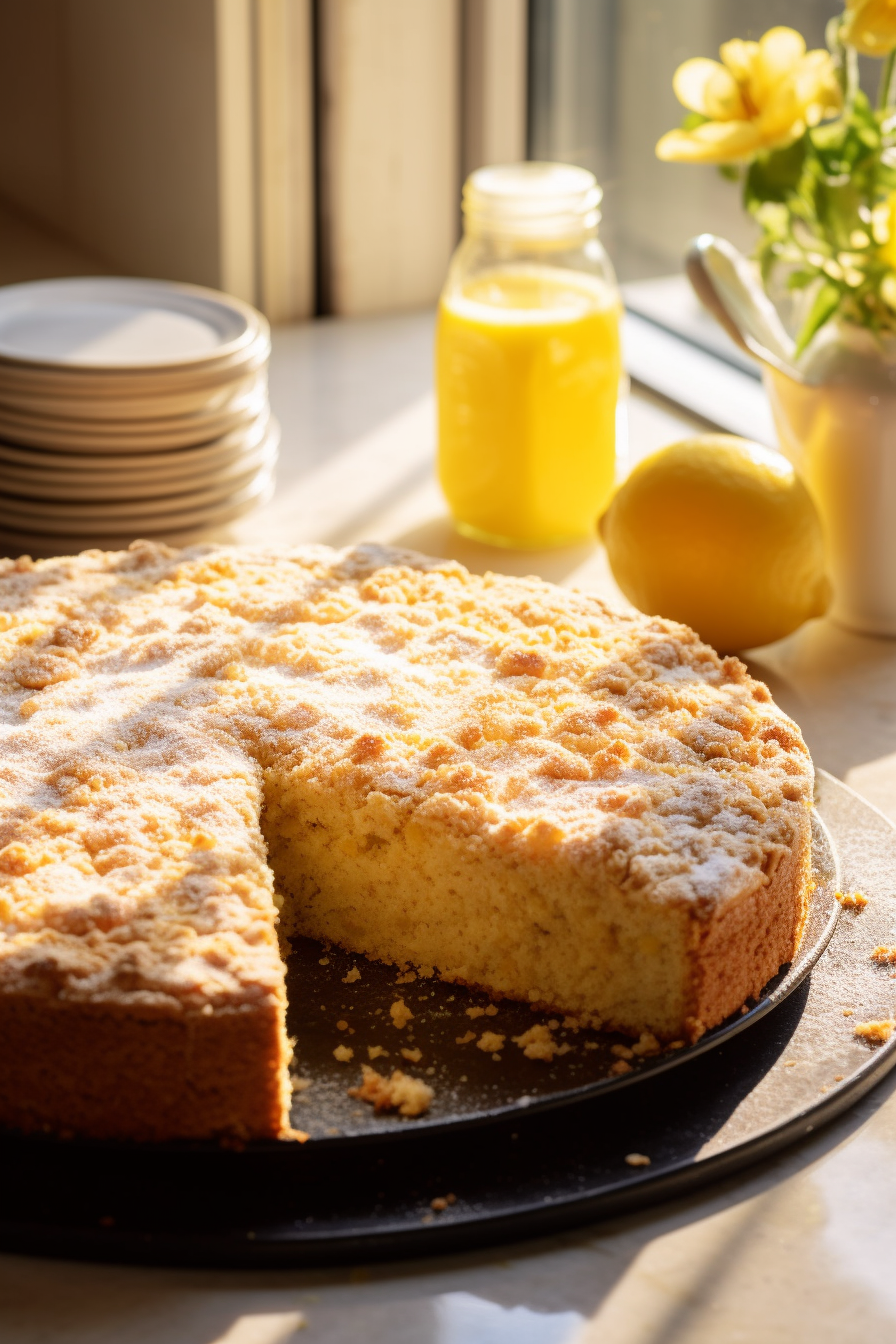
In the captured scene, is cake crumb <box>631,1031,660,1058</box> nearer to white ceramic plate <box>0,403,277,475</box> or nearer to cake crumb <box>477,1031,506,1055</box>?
cake crumb <box>477,1031,506,1055</box>

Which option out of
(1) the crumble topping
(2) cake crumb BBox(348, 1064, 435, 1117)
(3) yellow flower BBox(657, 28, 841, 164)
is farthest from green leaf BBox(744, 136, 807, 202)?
(2) cake crumb BBox(348, 1064, 435, 1117)

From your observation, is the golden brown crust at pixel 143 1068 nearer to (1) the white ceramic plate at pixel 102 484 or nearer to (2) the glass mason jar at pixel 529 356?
(1) the white ceramic plate at pixel 102 484

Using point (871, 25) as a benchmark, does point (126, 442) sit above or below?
below

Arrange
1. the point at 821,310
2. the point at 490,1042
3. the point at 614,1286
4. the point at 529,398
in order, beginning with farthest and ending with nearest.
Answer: the point at 529,398 < the point at 821,310 < the point at 490,1042 < the point at 614,1286

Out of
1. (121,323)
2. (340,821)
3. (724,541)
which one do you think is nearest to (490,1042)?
(340,821)

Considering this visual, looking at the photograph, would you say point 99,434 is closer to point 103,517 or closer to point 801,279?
point 103,517

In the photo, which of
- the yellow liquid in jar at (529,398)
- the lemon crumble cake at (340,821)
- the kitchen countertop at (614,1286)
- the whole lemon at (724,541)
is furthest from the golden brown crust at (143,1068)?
the yellow liquid in jar at (529,398)

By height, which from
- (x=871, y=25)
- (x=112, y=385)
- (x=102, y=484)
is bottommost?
(x=102, y=484)
